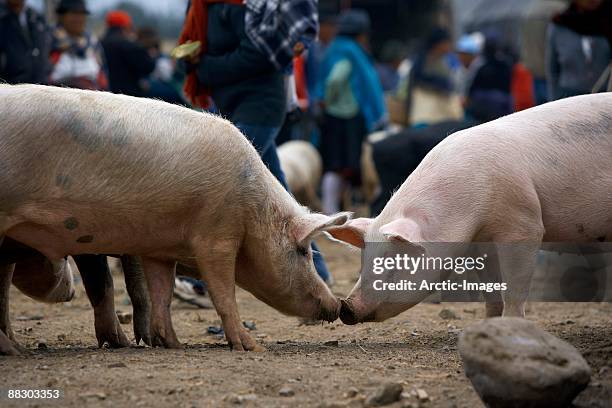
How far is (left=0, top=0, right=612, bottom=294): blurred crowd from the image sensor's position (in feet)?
20.9

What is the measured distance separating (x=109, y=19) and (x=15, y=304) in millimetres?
5472

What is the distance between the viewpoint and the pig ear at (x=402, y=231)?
4.85 m

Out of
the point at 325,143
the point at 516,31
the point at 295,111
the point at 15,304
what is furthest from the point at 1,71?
the point at 516,31

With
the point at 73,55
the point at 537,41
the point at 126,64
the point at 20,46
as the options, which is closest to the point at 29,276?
the point at 20,46

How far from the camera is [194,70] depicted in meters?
6.55

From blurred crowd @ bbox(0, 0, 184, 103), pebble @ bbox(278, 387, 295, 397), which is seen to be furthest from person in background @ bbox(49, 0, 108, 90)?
pebble @ bbox(278, 387, 295, 397)

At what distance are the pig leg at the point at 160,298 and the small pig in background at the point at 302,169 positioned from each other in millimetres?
6326

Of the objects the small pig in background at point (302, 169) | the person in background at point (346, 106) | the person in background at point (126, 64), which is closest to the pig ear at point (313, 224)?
the small pig in background at point (302, 169)

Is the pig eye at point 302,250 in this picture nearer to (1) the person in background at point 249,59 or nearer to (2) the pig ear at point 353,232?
(2) the pig ear at point 353,232

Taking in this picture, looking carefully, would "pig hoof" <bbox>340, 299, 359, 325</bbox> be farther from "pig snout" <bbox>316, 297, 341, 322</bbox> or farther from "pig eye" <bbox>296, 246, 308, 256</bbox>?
"pig eye" <bbox>296, 246, 308, 256</bbox>

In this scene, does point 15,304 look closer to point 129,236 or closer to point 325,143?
point 129,236

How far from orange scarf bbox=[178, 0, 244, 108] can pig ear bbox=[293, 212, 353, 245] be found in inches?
63.7

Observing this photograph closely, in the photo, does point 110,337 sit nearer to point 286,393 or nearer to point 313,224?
point 313,224

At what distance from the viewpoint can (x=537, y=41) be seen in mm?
15344
